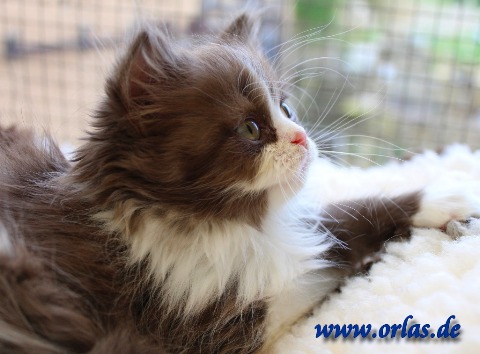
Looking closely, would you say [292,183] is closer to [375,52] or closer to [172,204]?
[172,204]

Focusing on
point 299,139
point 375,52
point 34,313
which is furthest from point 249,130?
point 375,52

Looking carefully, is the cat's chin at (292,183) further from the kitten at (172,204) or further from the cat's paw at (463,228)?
the cat's paw at (463,228)

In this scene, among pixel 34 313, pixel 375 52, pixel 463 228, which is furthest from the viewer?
pixel 375 52

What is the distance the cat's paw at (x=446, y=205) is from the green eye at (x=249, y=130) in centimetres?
51

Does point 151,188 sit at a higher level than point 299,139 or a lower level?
lower

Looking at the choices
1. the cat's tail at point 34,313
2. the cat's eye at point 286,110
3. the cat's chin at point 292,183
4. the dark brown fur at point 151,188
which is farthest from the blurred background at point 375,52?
the cat's tail at point 34,313

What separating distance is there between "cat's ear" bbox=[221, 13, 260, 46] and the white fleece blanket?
445 mm

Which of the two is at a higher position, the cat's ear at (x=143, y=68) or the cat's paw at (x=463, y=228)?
the cat's ear at (x=143, y=68)

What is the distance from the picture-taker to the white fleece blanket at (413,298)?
3.48 feet

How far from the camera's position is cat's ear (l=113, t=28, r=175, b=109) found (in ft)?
3.99

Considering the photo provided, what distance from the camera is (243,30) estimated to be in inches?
61.2

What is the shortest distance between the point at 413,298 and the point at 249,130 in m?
0.49

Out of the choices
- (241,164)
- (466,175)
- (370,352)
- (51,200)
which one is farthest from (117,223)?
(466,175)

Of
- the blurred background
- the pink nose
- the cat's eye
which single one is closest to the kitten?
the pink nose
